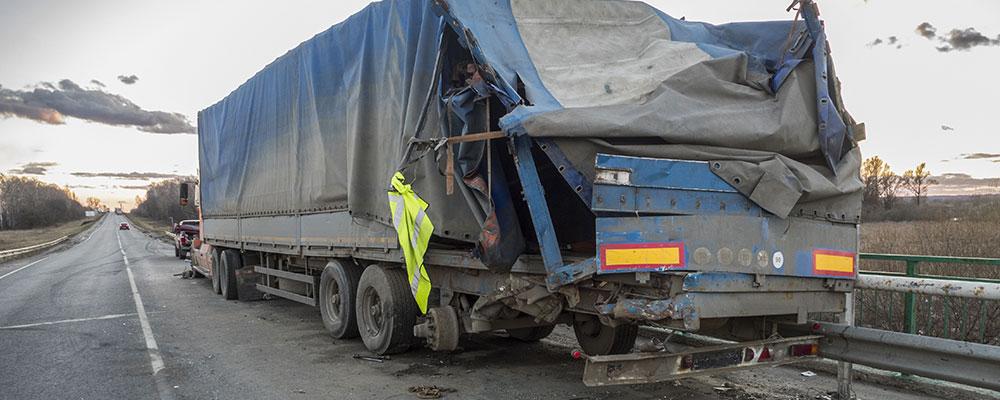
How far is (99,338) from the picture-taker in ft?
28.0

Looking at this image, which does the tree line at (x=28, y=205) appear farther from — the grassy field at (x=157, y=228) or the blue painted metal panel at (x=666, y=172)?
the blue painted metal panel at (x=666, y=172)

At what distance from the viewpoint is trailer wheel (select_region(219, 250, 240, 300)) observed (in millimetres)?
12703

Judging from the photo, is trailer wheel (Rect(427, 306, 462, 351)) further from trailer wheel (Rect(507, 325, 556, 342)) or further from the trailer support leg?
the trailer support leg

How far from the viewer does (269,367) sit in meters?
6.80

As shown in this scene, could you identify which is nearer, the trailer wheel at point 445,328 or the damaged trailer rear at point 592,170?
the damaged trailer rear at point 592,170

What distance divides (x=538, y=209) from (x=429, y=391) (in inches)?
80.6

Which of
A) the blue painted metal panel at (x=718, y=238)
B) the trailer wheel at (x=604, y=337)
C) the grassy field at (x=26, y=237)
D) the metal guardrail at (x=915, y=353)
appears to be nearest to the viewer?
the metal guardrail at (x=915, y=353)

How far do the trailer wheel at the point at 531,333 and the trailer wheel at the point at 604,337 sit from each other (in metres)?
1.06

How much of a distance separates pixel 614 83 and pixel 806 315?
7.07 feet

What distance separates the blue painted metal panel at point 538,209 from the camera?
4668 mm

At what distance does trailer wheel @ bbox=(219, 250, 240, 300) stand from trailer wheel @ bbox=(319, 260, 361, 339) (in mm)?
4981

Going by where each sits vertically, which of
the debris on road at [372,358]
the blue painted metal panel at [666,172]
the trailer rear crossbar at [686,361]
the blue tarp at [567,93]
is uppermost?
the blue tarp at [567,93]

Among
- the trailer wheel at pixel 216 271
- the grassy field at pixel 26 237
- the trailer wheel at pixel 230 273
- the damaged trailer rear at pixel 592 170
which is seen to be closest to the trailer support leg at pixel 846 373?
the damaged trailer rear at pixel 592 170

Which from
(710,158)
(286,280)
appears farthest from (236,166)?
(710,158)
